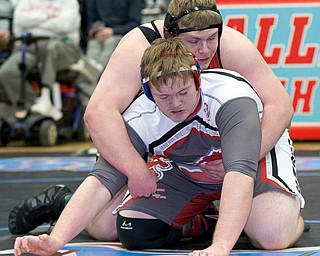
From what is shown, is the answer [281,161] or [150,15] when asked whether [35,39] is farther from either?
[281,161]

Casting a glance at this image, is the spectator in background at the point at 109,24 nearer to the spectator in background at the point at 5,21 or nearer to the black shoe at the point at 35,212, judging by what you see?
the spectator in background at the point at 5,21

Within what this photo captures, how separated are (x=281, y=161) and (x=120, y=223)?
1.89 ft

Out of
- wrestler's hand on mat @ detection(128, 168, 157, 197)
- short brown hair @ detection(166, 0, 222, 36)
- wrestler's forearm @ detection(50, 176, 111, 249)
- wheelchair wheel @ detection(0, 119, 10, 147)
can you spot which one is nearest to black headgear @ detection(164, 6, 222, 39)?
short brown hair @ detection(166, 0, 222, 36)

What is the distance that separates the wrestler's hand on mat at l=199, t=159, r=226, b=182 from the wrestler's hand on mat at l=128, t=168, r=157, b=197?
0.55ft

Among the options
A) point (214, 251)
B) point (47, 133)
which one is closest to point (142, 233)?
point (214, 251)

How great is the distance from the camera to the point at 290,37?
6223 mm

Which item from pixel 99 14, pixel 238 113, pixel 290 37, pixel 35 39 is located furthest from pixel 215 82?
pixel 99 14

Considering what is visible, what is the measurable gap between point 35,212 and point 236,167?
3.36ft

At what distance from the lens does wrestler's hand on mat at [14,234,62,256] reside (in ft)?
7.89

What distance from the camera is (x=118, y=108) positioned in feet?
9.81

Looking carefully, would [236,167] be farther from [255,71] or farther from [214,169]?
[255,71]

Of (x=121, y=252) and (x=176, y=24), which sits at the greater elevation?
(x=176, y=24)

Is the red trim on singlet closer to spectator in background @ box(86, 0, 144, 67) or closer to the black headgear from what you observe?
the black headgear

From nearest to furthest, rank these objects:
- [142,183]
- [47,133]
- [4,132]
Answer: [142,183] → [47,133] → [4,132]
